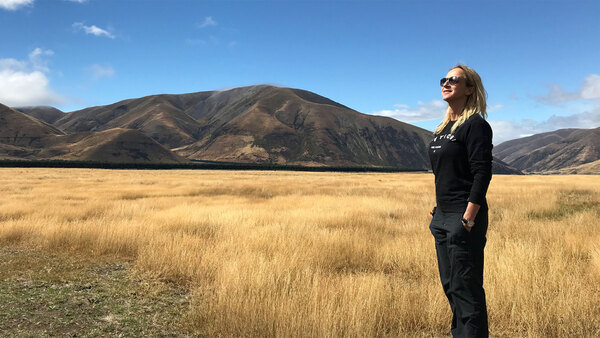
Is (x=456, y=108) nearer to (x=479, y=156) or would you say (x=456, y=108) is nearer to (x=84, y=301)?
(x=479, y=156)

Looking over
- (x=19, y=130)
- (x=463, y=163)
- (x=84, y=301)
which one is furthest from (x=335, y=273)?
(x=19, y=130)

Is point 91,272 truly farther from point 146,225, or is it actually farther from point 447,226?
point 447,226

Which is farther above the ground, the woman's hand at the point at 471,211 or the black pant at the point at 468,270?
→ the woman's hand at the point at 471,211

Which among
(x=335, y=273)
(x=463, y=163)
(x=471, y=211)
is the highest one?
(x=463, y=163)

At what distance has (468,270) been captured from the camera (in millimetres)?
2770

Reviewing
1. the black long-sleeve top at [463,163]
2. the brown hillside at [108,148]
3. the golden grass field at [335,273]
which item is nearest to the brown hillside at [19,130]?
the brown hillside at [108,148]

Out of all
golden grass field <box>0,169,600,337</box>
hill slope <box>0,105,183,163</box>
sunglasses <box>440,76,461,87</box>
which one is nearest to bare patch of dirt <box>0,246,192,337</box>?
golden grass field <box>0,169,600,337</box>

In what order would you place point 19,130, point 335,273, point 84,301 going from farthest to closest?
point 19,130, point 335,273, point 84,301

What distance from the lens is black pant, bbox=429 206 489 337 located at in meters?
2.75

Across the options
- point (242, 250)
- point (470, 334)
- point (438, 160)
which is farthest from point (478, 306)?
point (242, 250)

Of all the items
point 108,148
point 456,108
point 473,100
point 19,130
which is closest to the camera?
point 473,100

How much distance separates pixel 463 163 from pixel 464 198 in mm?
298

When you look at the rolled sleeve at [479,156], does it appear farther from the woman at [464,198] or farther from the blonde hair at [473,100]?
the blonde hair at [473,100]

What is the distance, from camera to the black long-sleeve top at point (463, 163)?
2.66 m
